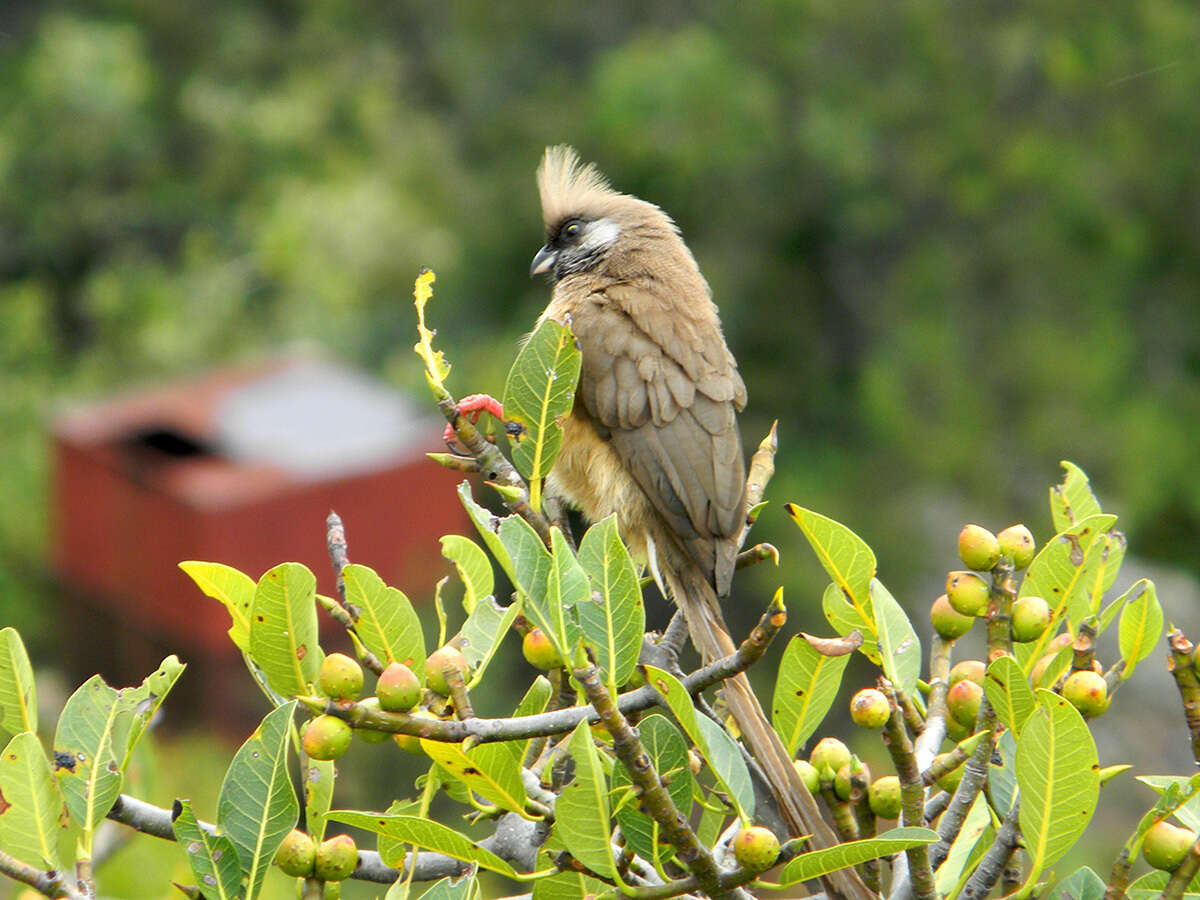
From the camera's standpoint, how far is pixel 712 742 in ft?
4.24

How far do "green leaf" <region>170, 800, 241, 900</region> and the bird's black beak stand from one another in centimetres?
208

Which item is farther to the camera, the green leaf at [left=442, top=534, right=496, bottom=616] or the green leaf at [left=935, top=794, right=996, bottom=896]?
the green leaf at [left=442, top=534, right=496, bottom=616]

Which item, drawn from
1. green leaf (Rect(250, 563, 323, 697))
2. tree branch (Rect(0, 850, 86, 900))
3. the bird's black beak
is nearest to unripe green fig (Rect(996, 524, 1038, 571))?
green leaf (Rect(250, 563, 323, 697))

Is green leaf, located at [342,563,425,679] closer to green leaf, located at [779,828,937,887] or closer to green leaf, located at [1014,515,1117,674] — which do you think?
green leaf, located at [779,828,937,887]

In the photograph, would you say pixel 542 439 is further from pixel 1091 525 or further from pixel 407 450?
pixel 407 450

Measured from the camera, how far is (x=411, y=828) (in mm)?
1281

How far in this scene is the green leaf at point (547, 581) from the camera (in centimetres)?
123

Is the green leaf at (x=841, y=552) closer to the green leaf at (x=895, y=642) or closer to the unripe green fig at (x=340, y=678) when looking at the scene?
the green leaf at (x=895, y=642)

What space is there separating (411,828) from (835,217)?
927cm

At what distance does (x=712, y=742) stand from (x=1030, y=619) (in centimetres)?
39

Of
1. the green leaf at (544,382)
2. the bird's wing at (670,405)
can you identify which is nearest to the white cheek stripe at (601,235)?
the bird's wing at (670,405)

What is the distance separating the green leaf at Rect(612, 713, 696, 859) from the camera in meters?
1.31

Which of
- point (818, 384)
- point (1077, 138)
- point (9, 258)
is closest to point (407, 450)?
point (818, 384)

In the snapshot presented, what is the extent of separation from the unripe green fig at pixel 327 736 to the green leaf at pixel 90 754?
0.20m
